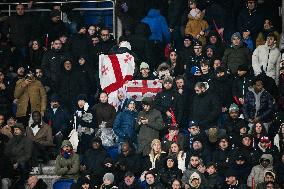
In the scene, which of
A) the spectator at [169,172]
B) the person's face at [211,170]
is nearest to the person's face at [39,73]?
the spectator at [169,172]

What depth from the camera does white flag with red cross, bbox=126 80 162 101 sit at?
109 ft

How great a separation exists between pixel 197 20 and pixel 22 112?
4.70 meters

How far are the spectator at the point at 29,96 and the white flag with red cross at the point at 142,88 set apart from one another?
6.57 feet

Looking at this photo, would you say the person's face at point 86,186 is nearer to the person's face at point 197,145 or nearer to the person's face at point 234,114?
the person's face at point 197,145

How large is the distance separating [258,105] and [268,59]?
1.37 meters

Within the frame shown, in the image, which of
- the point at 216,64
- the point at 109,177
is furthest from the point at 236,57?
the point at 109,177

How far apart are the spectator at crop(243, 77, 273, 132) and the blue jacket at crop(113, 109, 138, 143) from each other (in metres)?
2.52

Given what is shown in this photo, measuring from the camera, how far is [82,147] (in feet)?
107

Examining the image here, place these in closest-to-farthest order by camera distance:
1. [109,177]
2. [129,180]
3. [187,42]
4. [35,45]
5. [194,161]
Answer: [194,161] < [129,180] < [109,177] < [187,42] < [35,45]

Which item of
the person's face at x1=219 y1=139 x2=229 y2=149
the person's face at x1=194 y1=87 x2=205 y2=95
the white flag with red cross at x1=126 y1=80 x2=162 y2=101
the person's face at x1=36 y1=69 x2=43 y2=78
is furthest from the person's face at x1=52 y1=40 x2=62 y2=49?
the person's face at x1=219 y1=139 x2=229 y2=149

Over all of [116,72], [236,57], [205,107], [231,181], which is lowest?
[231,181]

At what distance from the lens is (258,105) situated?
Result: 31.7 meters

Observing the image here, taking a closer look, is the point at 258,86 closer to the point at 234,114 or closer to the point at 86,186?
the point at 234,114

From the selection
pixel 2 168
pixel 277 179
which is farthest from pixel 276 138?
pixel 2 168
